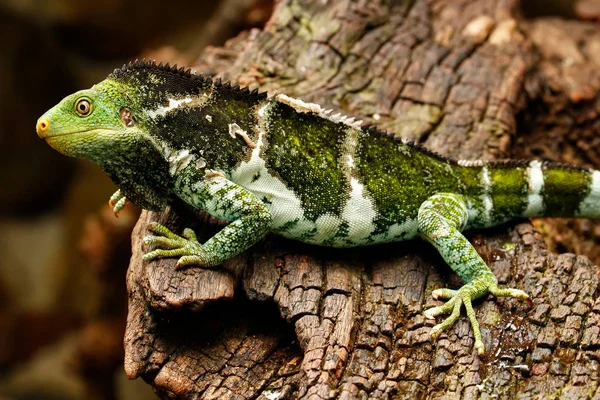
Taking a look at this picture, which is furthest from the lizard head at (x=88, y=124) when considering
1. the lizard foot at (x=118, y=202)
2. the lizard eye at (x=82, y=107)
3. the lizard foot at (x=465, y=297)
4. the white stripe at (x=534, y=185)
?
the white stripe at (x=534, y=185)

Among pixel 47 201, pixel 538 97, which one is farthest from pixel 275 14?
pixel 47 201

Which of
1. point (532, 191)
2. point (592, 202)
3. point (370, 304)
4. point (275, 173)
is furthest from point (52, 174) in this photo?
point (592, 202)

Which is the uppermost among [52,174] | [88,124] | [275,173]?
[52,174]

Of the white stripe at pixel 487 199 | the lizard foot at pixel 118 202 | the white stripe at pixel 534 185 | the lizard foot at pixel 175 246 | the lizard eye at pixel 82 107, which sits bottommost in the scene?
the lizard foot at pixel 175 246

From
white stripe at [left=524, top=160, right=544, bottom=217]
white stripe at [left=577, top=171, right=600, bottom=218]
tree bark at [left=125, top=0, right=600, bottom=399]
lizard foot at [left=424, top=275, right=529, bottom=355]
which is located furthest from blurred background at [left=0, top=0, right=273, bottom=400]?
lizard foot at [left=424, top=275, right=529, bottom=355]

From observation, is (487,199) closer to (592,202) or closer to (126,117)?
(592,202)

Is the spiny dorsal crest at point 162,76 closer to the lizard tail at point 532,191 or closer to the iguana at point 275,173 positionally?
the iguana at point 275,173
